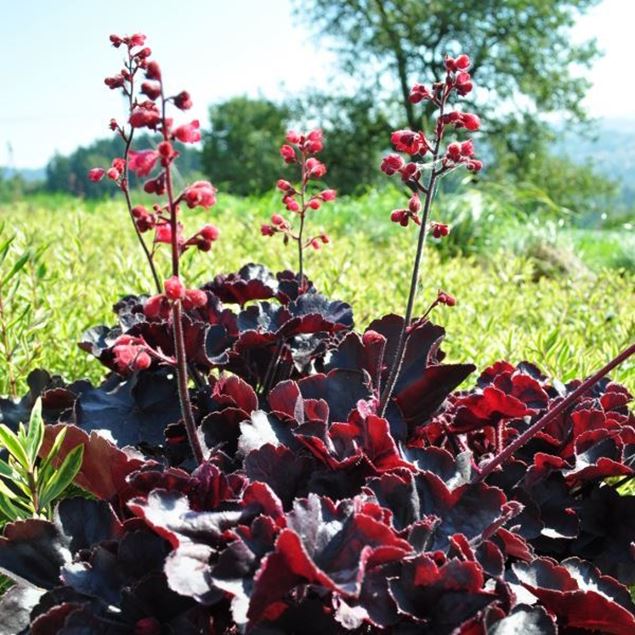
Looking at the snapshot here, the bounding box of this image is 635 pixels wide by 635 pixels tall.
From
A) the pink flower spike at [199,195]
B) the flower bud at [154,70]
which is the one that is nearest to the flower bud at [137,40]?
the flower bud at [154,70]

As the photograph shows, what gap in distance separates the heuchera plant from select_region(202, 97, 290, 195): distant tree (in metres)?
31.4

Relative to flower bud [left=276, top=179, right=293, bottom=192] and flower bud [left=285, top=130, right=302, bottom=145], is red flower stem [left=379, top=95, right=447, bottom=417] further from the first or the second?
flower bud [left=276, top=179, right=293, bottom=192]

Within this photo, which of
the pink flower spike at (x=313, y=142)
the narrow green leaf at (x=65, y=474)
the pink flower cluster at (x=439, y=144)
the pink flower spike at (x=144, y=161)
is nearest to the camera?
the pink flower spike at (x=144, y=161)

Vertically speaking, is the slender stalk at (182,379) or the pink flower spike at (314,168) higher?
the pink flower spike at (314,168)

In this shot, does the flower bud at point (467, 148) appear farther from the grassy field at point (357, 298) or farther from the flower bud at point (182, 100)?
the grassy field at point (357, 298)

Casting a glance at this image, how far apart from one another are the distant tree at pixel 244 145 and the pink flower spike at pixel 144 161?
32026mm

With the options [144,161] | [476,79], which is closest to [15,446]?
[144,161]

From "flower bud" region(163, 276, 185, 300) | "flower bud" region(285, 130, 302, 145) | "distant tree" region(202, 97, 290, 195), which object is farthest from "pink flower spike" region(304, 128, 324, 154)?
"distant tree" region(202, 97, 290, 195)

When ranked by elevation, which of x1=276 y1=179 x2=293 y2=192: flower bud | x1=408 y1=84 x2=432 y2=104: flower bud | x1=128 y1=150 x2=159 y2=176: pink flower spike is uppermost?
x1=408 y1=84 x2=432 y2=104: flower bud

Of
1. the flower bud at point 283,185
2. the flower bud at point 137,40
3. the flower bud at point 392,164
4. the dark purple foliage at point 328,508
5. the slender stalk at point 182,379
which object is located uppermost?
the flower bud at point 137,40

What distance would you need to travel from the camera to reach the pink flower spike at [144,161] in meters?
1.18

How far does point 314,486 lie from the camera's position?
1462 millimetres

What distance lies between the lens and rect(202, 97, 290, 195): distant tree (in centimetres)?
4122

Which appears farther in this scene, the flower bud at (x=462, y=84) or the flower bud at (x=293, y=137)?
the flower bud at (x=293, y=137)
